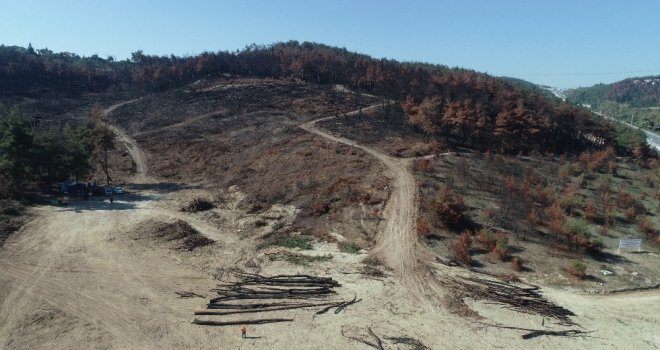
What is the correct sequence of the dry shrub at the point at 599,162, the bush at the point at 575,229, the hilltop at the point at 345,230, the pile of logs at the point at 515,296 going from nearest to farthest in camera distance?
the hilltop at the point at 345,230, the pile of logs at the point at 515,296, the bush at the point at 575,229, the dry shrub at the point at 599,162

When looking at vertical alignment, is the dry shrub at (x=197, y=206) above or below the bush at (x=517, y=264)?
above

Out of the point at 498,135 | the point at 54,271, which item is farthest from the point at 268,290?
the point at 498,135

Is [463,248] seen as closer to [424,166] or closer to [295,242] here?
[295,242]

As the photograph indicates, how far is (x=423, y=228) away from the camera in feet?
90.2

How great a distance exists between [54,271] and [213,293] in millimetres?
9251

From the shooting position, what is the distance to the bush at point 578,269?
2330cm

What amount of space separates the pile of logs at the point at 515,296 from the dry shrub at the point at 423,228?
17.1ft

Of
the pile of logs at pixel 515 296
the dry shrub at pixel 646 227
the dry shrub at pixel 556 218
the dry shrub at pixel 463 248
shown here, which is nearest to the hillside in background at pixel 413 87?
the dry shrub at pixel 556 218

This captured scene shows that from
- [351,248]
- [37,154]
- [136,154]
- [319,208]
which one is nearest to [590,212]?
[351,248]

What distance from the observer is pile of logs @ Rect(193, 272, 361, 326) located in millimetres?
18812

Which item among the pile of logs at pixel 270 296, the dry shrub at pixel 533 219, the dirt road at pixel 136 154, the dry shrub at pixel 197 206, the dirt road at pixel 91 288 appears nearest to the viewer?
the dirt road at pixel 91 288

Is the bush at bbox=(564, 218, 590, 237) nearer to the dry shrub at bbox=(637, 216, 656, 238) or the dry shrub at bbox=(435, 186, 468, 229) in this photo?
the dry shrub at bbox=(637, 216, 656, 238)

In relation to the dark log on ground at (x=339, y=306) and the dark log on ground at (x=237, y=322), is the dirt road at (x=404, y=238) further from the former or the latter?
the dark log on ground at (x=237, y=322)

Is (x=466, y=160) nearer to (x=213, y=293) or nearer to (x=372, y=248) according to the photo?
(x=372, y=248)
